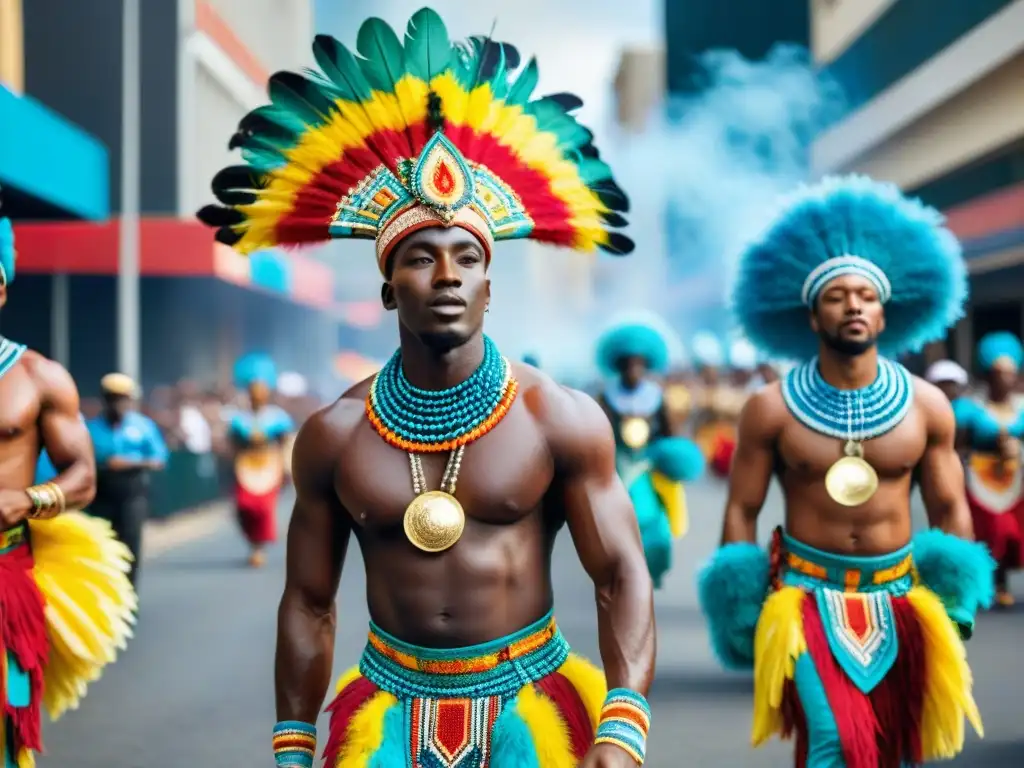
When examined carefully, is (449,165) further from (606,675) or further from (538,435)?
(606,675)

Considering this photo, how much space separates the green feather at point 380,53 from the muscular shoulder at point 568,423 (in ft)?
2.75

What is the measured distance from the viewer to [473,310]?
3.31 meters

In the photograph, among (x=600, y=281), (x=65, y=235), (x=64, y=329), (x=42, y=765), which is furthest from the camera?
(x=600, y=281)

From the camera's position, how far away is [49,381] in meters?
5.26

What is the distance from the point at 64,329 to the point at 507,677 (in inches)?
954

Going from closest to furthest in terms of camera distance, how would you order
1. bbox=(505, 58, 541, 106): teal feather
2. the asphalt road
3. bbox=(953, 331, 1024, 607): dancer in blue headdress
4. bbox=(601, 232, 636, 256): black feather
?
1. bbox=(505, 58, 541, 106): teal feather
2. bbox=(601, 232, 636, 256): black feather
3. the asphalt road
4. bbox=(953, 331, 1024, 607): dancer in blue headdress

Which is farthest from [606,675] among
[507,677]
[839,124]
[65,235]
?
[839,124]

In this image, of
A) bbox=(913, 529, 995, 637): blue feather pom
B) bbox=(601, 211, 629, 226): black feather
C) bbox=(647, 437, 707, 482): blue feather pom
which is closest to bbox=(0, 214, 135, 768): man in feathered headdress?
bbox=(601, 211, 629, 226): black feather

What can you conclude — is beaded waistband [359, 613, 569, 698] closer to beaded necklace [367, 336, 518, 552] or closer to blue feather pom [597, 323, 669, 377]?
beaded necklace [367, 336, 518, 552]

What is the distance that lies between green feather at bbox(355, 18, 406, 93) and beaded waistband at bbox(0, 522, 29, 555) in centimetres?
249

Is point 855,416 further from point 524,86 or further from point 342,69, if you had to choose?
point 342,69

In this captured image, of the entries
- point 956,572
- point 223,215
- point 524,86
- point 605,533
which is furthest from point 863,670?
point 223,215

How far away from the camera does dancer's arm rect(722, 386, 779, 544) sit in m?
5.57

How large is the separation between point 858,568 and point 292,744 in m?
2.69
